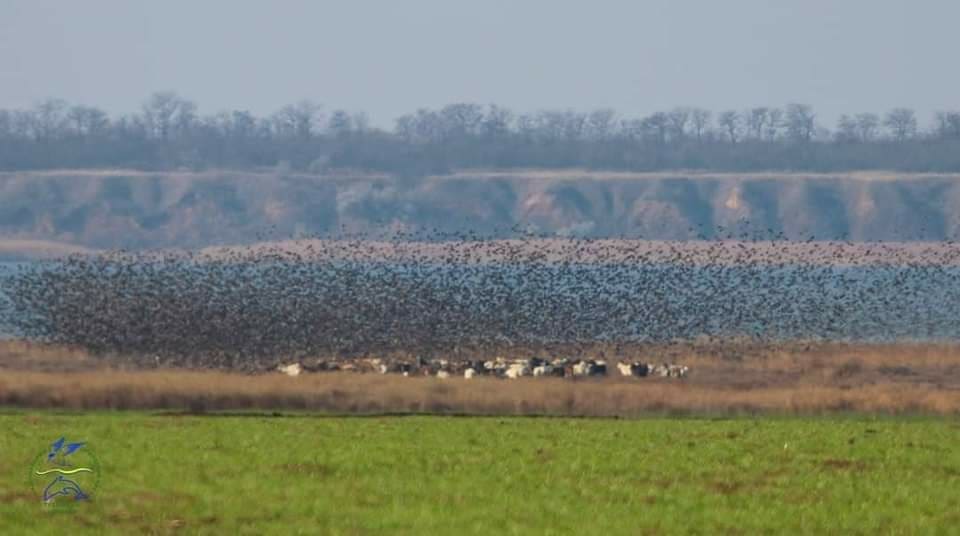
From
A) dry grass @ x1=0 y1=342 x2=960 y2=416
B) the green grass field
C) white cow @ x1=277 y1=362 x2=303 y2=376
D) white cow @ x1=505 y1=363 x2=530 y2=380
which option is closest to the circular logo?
the green grass field

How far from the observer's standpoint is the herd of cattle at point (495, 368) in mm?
62969

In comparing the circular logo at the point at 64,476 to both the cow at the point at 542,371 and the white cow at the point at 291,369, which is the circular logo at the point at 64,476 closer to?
the white cow at the point at 291,369

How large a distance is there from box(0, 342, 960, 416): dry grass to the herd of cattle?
1836mm

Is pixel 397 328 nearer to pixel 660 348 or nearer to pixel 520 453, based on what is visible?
pixel 660 348

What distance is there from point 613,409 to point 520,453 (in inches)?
703

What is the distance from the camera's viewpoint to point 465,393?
5300 cm

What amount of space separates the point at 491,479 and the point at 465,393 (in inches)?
954

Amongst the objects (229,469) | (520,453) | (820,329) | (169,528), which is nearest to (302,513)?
(169,528)

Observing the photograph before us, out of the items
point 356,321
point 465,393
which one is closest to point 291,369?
point 465,393

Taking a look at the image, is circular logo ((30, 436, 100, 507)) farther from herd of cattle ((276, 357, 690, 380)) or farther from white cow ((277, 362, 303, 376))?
herd of cattle ((276, 357, 690, 380))

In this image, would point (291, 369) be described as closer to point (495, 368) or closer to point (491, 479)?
point (495, 368)

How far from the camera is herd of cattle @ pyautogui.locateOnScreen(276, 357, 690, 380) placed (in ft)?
207

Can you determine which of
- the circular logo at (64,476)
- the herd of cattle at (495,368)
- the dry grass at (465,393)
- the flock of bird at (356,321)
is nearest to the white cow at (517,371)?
the herd of cattle at (495,368)

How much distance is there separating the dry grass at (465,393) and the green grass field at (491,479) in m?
9.52
